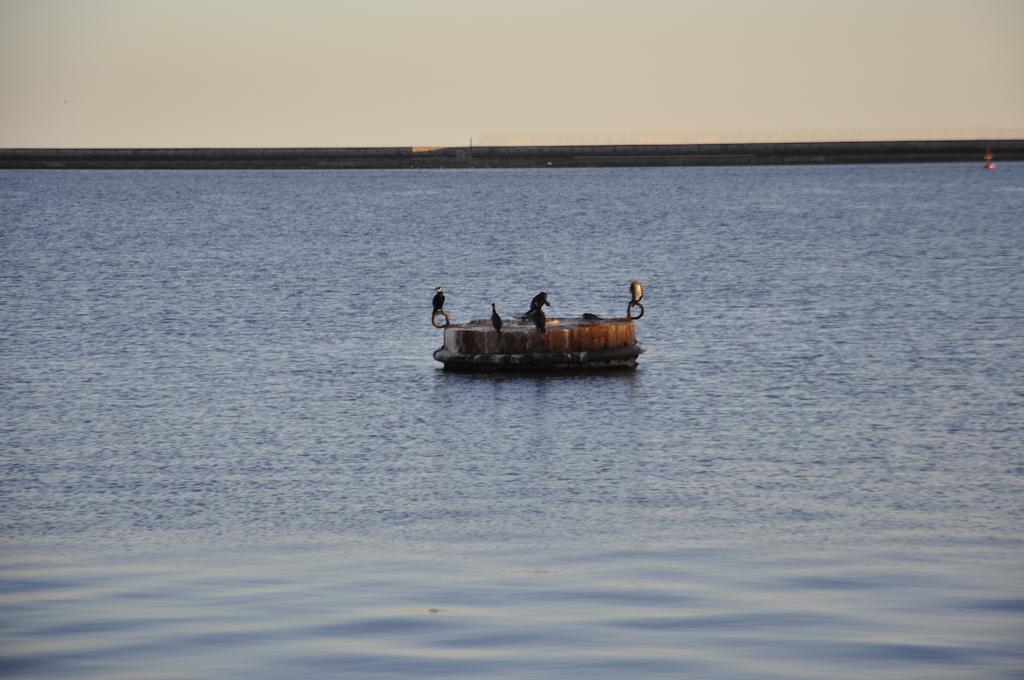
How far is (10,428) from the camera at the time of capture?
3022 cm

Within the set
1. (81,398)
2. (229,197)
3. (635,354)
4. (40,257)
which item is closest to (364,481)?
(81,398)

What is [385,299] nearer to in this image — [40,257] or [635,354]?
[635,354]

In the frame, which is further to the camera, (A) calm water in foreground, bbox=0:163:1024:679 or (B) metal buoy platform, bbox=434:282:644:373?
(B) metal buoy platform, bbox=434:282:644:373

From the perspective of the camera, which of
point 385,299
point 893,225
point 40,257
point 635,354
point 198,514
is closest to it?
point 198,514

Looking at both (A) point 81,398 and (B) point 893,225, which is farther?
(B) point 893,225

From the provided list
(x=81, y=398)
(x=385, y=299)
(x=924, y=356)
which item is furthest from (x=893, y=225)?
(x=81, y=398)

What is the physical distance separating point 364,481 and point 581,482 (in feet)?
10.9

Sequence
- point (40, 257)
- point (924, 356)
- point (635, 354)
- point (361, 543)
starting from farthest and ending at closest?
point (40, 257)
point (924, 356)
point (635, 354)
point (361, 543)

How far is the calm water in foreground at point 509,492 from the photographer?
15.2m

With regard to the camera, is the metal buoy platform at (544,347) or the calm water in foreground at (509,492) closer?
the calm water in foreground at (509,492)

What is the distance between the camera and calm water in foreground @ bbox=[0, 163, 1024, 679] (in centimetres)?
1517

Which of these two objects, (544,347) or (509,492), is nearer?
(509,492)

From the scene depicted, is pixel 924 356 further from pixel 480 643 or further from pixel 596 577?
pixel 480 643

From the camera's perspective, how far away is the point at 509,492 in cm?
2369
